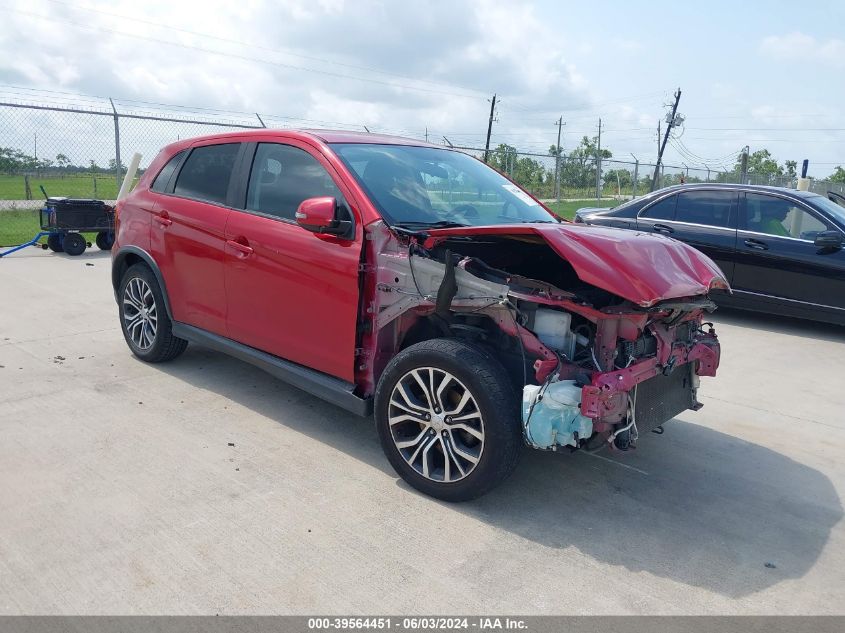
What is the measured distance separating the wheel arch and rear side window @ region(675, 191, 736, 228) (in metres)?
6.06

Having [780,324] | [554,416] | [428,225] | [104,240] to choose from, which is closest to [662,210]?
[780,324]

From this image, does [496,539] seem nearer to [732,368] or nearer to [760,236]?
[732,368]

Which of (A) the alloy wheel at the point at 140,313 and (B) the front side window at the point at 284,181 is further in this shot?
(A) the alloy wheel at the point at 140,313

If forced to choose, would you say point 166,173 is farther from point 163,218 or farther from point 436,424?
point 436,424

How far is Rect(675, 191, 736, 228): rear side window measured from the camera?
26.8 feet

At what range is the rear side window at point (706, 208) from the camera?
8172 millimetres

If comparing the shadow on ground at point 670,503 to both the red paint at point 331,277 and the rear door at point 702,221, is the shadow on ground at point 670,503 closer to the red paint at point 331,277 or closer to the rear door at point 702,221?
the red paint at point 331,277

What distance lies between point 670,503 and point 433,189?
2.24 metres

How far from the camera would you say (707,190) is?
8.38 meters

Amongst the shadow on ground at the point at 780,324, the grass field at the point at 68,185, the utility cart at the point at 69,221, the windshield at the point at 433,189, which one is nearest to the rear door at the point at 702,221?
the shadow on ground at the point at 780,324

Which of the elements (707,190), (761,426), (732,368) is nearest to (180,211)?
(761,426)

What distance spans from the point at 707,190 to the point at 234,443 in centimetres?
653

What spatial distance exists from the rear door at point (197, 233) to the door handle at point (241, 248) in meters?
0.12
